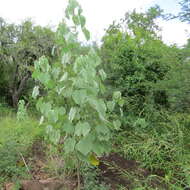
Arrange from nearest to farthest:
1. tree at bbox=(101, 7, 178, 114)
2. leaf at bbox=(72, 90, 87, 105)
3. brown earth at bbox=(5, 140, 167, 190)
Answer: leaf at bbox=(72, 90, 87, 105), brown earth at bbox=(5, 140, 167, 190), tree at bbox=(101, 7, 178, 114)

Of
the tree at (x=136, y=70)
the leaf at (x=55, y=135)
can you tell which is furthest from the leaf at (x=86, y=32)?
the tree at (x=136, y=70)

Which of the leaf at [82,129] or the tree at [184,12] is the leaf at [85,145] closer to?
the leaf at [82,129]

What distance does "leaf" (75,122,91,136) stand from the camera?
146cm

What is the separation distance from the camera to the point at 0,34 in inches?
280

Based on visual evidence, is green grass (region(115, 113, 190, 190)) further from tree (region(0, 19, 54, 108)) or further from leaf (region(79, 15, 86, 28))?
tree (region(0, 19, 54, 108))

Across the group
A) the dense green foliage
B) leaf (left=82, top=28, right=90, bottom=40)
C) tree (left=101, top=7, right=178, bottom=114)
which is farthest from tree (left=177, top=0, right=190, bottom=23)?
leaf (left=82, top=28, right=90, bottom=40)

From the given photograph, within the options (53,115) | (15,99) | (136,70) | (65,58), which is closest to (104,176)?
(53,115)

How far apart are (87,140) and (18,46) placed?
632 centimetres

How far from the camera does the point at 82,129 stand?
4.81 feet

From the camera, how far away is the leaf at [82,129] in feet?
4.77

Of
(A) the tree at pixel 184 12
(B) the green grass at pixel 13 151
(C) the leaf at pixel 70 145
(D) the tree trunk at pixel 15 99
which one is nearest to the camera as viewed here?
(C) the leaf at pixel 70 145

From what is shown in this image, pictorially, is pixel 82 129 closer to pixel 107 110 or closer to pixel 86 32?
pixel 86 32

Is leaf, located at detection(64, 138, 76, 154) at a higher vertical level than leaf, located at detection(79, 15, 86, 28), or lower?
lower

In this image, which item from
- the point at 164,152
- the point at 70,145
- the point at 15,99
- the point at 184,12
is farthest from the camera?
the point at 15,99
